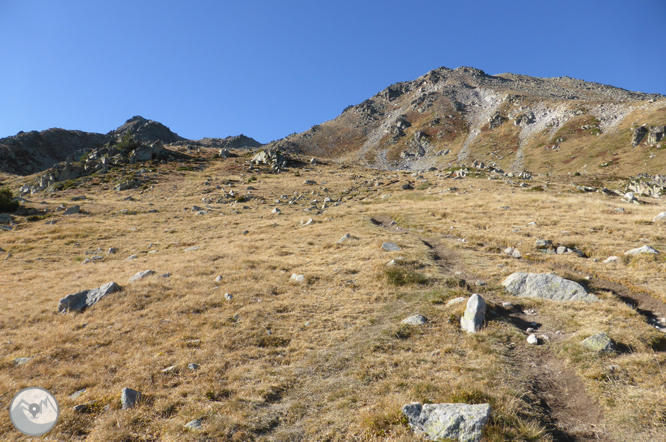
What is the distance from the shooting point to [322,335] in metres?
11.8

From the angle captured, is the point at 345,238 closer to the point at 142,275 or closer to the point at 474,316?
the point at 474,316

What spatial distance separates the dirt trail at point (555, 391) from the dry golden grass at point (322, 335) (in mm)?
159

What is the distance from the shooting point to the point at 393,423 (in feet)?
22.5

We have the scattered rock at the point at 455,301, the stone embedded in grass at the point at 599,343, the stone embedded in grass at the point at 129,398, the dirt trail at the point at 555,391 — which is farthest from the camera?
the scattered rock at the point at 455,301

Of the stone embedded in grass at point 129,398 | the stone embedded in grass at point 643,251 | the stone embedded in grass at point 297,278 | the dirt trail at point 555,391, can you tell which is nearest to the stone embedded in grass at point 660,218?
the stone embedded in grass at point 643,251

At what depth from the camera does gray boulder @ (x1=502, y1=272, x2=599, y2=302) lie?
1294 centimetres

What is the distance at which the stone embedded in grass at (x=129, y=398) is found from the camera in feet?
26.3

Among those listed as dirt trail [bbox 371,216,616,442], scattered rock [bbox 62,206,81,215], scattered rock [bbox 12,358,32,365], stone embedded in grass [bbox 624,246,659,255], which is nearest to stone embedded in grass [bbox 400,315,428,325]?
dirt trail [bbox 371,216,616,442]

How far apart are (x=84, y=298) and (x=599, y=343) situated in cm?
2332

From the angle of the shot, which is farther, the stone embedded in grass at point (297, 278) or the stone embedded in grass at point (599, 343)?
the stone embedded in grass at point (297, 278)

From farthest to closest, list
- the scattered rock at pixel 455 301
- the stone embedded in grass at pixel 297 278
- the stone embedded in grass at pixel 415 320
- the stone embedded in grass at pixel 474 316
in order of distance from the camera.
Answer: the stone embedded in grass at pixel 297 278 → the scattered rock at pixel 455 301 → the stone embedded in grass at pixel 415 320 → the stone embedded in grass at pixel 474 316

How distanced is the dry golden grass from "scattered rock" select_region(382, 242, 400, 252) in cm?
87

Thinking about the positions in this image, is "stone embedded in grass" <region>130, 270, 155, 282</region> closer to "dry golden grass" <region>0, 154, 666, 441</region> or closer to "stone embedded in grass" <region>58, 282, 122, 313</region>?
"dry golden grass" <region>0, 154, 666, 441</region>

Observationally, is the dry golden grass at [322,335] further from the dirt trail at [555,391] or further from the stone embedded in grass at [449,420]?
the stone embedded in grass at [449,420]
